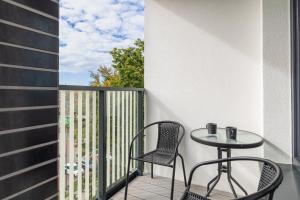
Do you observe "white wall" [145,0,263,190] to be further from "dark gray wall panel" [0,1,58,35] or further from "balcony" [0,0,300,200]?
"dark gray wall panel" [0,1,58,35]

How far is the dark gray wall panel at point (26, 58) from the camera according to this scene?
107cm

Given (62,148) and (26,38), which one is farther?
(62,148)

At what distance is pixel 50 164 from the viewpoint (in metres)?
1.35

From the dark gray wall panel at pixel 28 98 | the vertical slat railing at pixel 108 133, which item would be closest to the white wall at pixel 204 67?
the vertical slat railing at pixel 108 133

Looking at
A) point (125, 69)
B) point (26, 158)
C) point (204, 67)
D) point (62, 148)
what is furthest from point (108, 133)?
point (125, 69)

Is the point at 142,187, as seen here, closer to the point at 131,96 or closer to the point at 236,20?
the point at 131,96

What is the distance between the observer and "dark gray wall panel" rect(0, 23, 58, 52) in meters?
1.06

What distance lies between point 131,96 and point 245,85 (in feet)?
4.80

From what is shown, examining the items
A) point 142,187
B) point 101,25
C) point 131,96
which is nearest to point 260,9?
point 131,96

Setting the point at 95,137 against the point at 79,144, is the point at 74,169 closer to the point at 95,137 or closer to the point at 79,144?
the point at 79,144

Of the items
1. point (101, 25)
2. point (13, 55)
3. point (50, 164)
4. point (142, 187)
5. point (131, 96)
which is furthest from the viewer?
point (101, 25)

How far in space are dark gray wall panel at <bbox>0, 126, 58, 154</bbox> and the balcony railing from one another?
2.16ft

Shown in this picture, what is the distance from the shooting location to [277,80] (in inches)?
94.2

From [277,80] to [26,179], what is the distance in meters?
2.35
